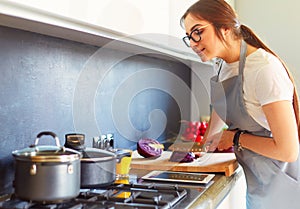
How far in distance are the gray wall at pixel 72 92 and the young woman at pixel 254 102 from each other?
1.34ft

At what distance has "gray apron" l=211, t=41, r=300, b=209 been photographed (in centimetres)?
134

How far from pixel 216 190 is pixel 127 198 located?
1.08ft

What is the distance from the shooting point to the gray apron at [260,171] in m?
1.34

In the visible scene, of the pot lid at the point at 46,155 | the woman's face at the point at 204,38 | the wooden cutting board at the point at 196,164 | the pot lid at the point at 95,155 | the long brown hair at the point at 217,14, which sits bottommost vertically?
the wooden cutting board at the point at 196,164

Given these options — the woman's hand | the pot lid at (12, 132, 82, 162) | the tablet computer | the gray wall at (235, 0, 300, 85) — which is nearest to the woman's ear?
the woman's hand

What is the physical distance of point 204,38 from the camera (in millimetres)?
1275

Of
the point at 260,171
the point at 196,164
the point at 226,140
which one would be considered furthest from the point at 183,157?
the point at 260,171

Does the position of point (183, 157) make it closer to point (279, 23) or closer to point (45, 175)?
point (45, 175)

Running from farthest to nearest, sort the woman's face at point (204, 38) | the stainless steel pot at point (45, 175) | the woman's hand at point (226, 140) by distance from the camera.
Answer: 1. the woman's hand at point (226, 140)
2. the woman's face at point (204, 38)
3. the stainless steel pot at point (45, 175)

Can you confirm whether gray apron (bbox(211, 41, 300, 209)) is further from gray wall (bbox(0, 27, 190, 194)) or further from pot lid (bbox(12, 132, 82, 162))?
pot lid (bbox(12, 132, 82, 162))

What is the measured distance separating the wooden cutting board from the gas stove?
9.8 inches

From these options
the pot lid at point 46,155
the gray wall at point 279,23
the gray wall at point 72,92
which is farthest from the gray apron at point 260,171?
the gray wall at point 279,23

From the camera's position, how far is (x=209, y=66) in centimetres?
246

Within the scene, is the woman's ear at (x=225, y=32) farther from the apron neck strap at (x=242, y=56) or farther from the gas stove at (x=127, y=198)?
the gas stove at (x=127, y=198)
